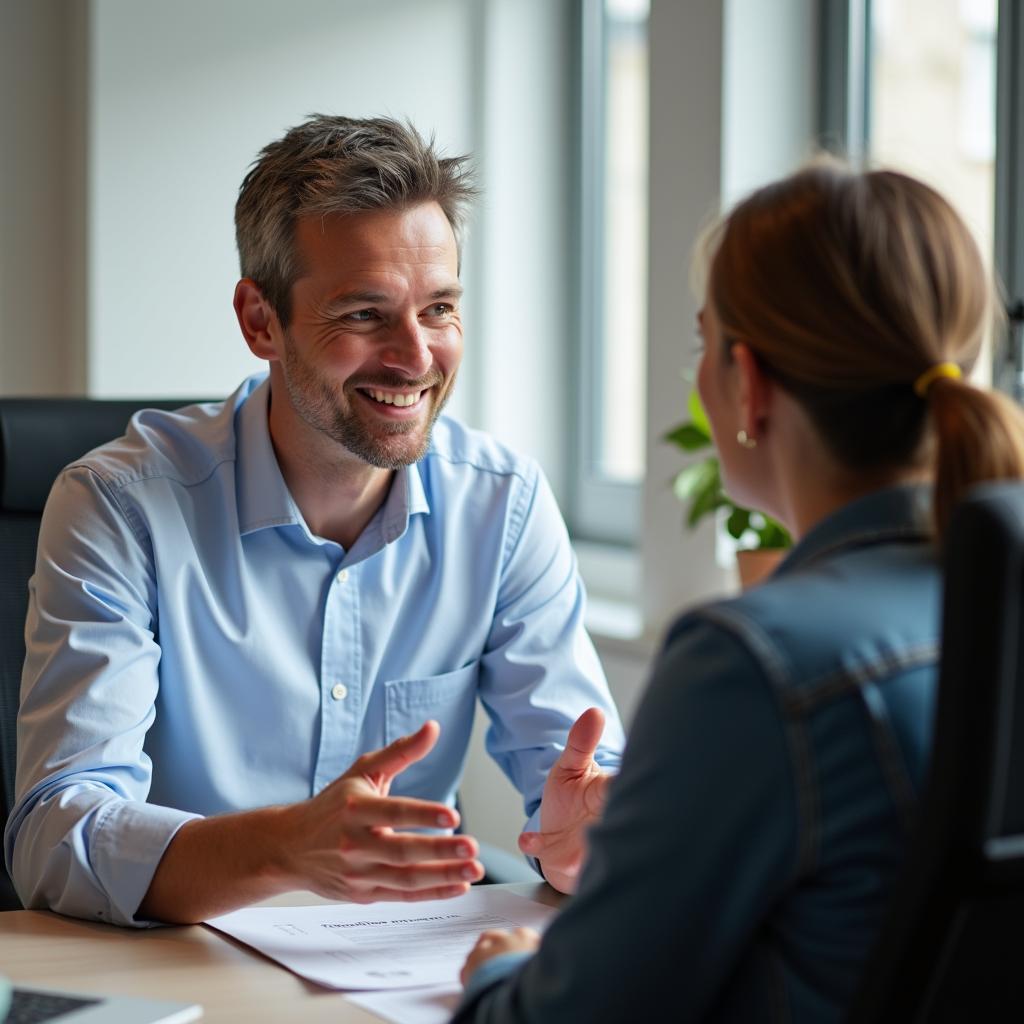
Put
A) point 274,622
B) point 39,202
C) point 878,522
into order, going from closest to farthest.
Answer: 1. point 878,522
2. point 274,622
3. point 39,202

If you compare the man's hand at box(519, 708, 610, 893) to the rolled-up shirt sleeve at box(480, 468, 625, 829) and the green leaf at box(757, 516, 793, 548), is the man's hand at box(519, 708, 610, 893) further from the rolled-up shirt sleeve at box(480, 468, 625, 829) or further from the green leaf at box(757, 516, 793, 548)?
the green leaf at box(757, 516, 793, 548)

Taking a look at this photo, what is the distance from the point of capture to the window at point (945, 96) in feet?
8.14

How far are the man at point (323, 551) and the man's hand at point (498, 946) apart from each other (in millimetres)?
592

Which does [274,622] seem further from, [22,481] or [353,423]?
[22,481]

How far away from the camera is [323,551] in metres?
1.77

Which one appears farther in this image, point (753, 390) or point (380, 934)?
point (380, 934)

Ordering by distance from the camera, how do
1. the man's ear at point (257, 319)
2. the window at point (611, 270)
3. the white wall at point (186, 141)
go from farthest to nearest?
the window at point (611, 270)
the white wall at point (186, 141)
the man's ear at point (257, 319)

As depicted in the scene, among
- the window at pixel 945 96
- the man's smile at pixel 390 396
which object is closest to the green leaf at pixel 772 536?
the window at pixel 945 96

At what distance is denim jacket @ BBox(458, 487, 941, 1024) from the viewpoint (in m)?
0.75

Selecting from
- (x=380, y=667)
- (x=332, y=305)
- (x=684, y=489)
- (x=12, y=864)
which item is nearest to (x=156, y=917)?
(x=12, y=864)

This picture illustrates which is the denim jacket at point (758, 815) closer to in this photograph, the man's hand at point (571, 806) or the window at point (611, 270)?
the man's hand at point (571, 806)

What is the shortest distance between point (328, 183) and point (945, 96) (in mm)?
1389

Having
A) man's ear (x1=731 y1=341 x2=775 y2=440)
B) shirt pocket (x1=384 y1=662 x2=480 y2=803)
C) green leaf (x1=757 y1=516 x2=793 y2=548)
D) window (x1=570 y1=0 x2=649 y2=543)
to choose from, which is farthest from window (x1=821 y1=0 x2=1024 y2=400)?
man's ear (x1=731 y1=341 x2=775 y2=440)

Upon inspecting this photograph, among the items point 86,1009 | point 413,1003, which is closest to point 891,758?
point 413,1003
